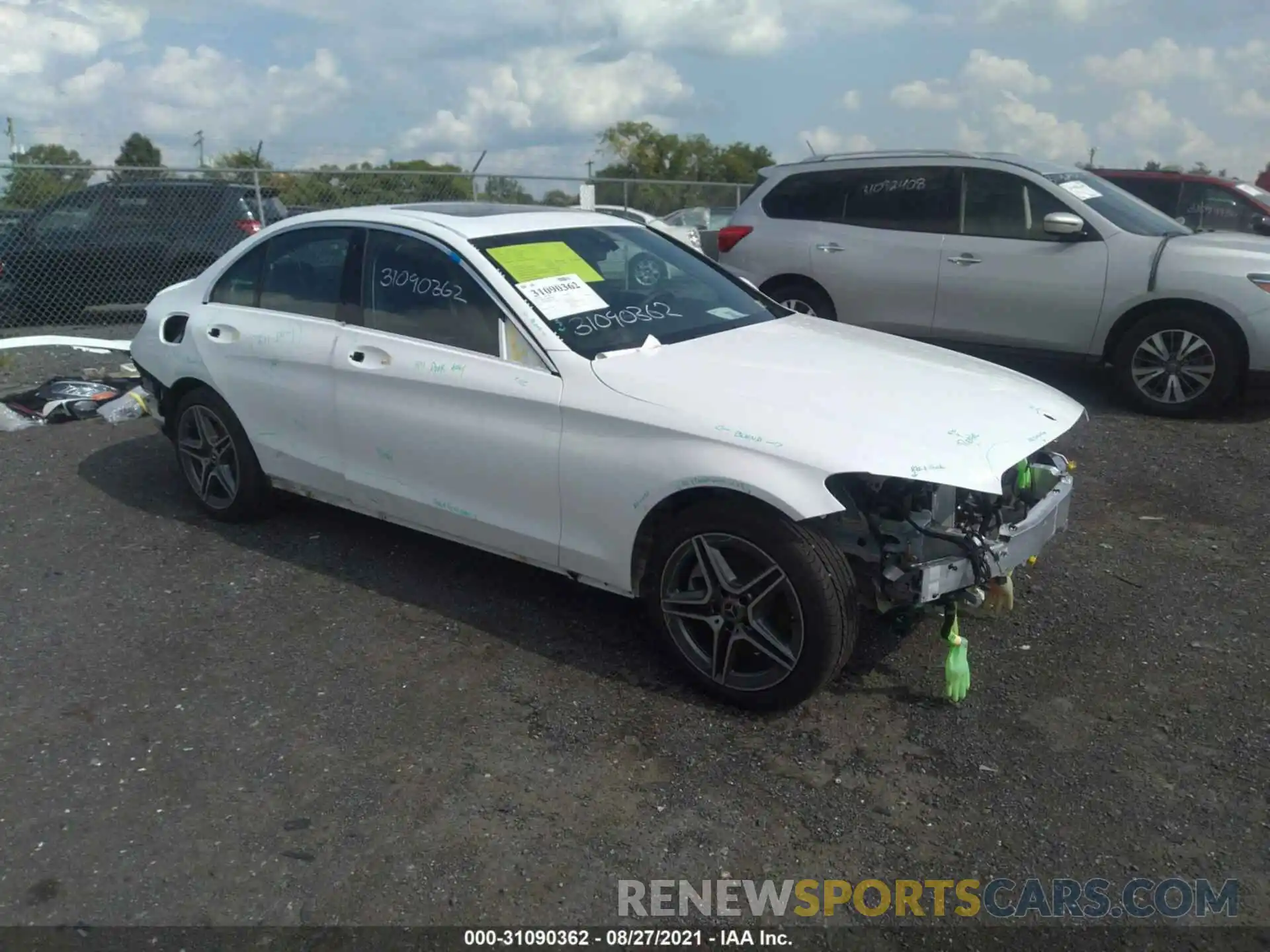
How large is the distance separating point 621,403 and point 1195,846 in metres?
2.25

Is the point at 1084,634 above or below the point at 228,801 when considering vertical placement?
above

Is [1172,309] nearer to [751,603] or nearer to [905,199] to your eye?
[905,199]

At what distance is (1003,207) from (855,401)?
5000 millimetres

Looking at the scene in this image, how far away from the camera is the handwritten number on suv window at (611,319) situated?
4.20 m

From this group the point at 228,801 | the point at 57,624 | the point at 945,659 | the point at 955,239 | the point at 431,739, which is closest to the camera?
the point at 228,801

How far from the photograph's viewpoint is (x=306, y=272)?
16.7 ft

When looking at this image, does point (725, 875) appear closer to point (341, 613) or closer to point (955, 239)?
point (341, 613)

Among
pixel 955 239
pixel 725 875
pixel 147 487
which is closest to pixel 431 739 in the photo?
pixel 725 875

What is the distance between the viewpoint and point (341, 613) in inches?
184

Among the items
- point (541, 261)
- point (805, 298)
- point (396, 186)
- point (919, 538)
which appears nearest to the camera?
point (919, 538)

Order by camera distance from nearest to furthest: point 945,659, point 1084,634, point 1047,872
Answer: point 1047,872, point 945,659, point 1084,634

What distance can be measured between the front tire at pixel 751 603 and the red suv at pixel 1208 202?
10.3m

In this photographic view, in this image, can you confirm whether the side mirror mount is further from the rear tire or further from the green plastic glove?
the green plastic glove

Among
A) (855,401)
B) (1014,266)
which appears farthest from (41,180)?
(855,401)
